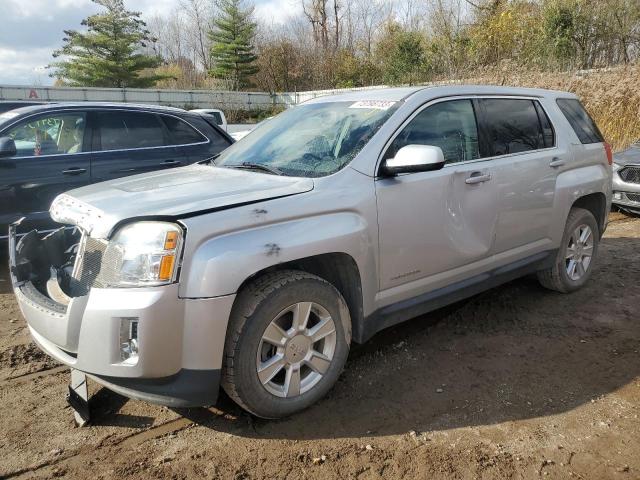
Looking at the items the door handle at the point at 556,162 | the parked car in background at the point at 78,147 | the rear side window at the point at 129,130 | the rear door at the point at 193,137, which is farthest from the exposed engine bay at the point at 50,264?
the door handle at the point at 556,162

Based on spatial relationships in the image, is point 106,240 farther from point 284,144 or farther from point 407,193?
point 407,193

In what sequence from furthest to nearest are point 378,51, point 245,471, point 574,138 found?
point 378,51 → point 574,138 → point 245,471

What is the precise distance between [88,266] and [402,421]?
6.01 ft

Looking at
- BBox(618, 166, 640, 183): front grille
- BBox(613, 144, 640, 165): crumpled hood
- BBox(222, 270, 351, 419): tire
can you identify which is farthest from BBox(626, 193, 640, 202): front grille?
BBox(222, 270, 351, 419): tire

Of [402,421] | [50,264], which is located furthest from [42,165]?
[402,421]

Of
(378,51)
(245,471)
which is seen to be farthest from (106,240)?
(378,51)

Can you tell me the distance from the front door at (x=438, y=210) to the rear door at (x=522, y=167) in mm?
Answer: 143

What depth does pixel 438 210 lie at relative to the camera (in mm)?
3266

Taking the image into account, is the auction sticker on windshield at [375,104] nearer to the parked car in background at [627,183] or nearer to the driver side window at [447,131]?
the driver side window at [447,131]

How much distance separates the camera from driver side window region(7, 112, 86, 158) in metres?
5.35

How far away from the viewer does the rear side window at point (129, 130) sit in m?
5.80

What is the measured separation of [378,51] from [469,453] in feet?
104

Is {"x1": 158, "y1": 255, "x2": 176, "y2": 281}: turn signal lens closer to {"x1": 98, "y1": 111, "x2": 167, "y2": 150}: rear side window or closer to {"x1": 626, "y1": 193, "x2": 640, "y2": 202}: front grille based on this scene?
{"x1": 98, "y1": 111, "x2": 167, "y2": 150}: rear side window

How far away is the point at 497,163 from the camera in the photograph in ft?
12.1
